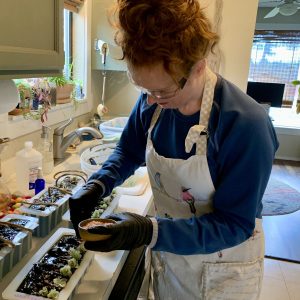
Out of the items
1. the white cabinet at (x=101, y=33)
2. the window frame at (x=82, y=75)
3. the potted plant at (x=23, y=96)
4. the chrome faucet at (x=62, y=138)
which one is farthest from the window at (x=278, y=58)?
the potted plant at (x=23, y=96)

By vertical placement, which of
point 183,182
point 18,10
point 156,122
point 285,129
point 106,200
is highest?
point 18,10

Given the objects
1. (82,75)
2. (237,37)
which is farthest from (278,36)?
(82,75)

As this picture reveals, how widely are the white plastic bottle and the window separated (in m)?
5.02

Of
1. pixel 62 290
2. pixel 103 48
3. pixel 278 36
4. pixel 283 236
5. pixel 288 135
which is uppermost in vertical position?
pixel 278 36

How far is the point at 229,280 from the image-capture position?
0.93 metres

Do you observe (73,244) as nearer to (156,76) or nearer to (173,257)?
(173,257)

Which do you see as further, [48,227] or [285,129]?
[285,129]

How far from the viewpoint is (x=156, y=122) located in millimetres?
978

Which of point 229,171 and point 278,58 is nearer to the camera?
point 229,171

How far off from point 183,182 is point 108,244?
0.28m

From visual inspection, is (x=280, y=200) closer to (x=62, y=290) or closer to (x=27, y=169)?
(x=27, y=169)

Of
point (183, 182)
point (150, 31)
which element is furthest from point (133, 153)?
point (150, 31)

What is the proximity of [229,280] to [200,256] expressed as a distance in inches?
4.2

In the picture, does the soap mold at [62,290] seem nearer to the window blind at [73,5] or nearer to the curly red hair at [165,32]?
the curly red hair at [165,32]
